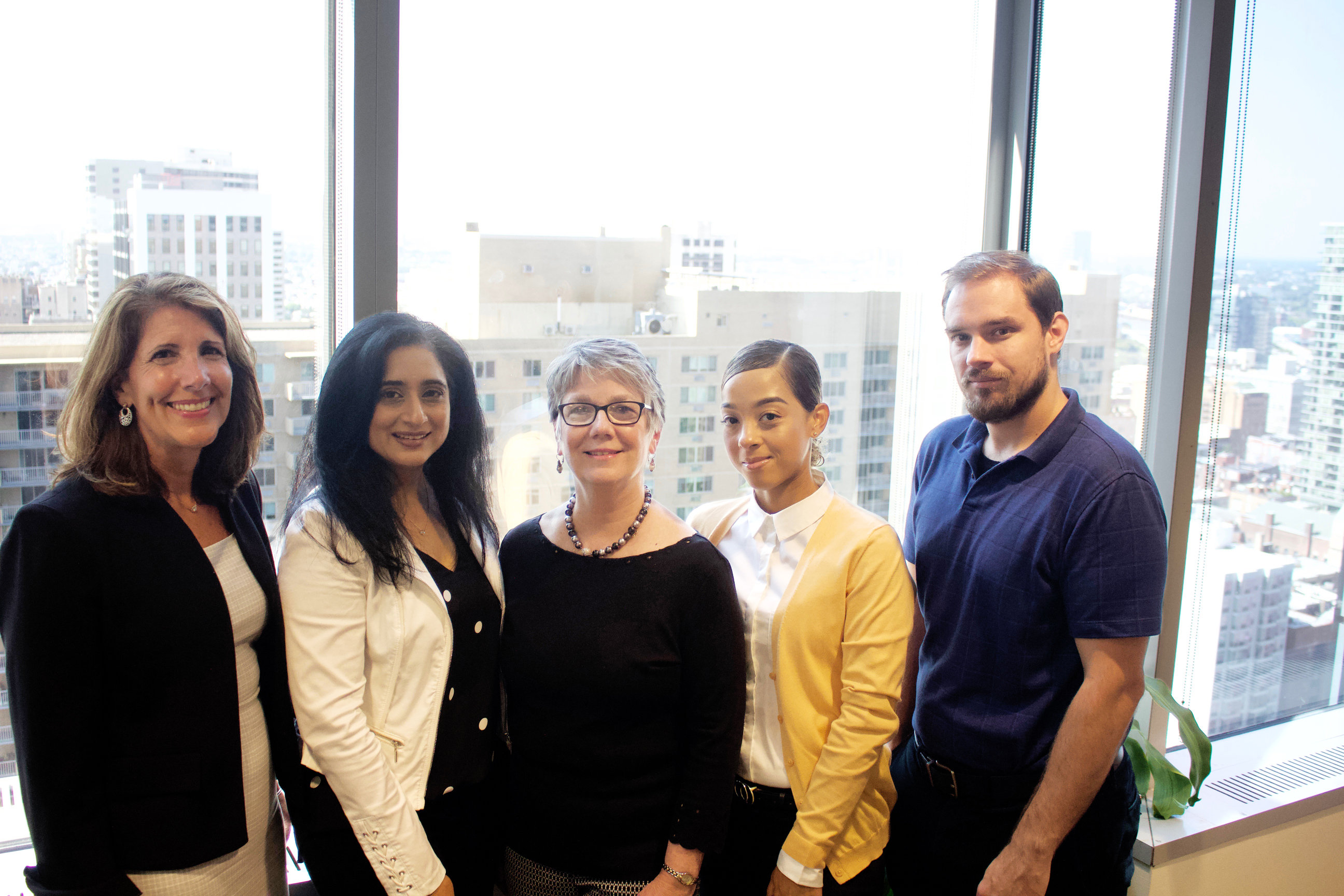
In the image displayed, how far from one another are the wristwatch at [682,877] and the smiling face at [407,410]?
0.87 m

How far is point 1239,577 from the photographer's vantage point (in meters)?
3.05

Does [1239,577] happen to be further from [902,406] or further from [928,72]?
[928,72]

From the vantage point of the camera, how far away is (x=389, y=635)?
60.9 inches

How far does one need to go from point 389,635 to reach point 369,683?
101 millimetres

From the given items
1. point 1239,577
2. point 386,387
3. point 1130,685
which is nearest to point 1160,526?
point 1130,685

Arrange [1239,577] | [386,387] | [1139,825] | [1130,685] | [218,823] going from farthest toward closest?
[1239,577] → [1139,825] → [1130,685] → [386,387] → [218,823]

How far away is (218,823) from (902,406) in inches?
88.1

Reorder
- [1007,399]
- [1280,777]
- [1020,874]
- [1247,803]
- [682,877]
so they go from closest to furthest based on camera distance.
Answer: [682,877], [1020,874], [1007,399], [1247,803], [1280,777]

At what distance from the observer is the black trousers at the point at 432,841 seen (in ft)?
5.06

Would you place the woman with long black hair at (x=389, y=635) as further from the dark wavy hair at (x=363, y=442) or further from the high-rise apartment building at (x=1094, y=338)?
the high-rise apartment building at (x=1094, y=338)

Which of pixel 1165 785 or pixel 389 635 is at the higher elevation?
pixel 389 635

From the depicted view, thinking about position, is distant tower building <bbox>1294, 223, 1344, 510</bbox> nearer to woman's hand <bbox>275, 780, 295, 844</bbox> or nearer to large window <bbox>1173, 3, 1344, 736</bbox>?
large window <bbox>1173, 3, 1344, 736</bbox>

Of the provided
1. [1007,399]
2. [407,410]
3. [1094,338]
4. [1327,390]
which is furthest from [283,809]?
[1327,390]

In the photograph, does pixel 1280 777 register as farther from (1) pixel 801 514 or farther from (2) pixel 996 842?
(1) pixel 801 514
